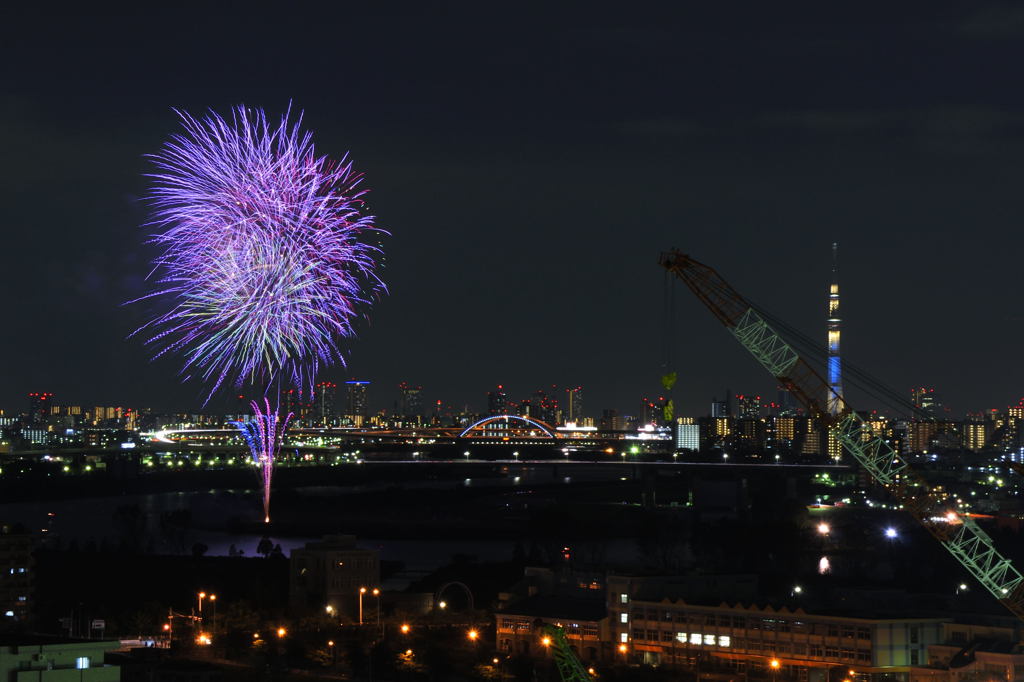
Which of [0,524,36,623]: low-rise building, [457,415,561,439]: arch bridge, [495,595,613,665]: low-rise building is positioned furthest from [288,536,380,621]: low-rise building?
[457,415,561,439]: arch bridge

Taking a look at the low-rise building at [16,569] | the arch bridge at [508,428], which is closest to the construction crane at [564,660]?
the low-rise building at [16,569]

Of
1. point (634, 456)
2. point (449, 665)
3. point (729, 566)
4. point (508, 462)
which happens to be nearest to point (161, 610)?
point (449, 665)

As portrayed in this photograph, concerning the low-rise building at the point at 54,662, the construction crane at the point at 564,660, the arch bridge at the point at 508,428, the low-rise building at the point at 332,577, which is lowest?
the construction crane at the point at 564,660

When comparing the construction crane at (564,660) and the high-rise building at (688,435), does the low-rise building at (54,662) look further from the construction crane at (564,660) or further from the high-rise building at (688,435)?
the high-rise building at (688,435)

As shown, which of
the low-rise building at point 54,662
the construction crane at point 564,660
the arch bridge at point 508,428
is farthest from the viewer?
the arch bridge at point 508,428

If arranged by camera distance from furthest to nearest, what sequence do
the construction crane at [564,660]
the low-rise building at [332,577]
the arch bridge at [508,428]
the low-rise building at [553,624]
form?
the arch bridge at [508,428]
the low-rise building at [332,577]
the low-rise building at [553,624]
the construction crane at [564,660]

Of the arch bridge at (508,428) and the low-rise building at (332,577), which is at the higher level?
the arch bridge at (508,428)

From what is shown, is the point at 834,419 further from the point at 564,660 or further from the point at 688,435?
the point at 688,435

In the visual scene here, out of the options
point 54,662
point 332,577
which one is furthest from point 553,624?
point 54,662

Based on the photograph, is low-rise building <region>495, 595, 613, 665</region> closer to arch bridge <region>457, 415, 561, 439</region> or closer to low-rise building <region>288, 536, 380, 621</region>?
low-rise building <region>288, 536, 380, 621</region>
